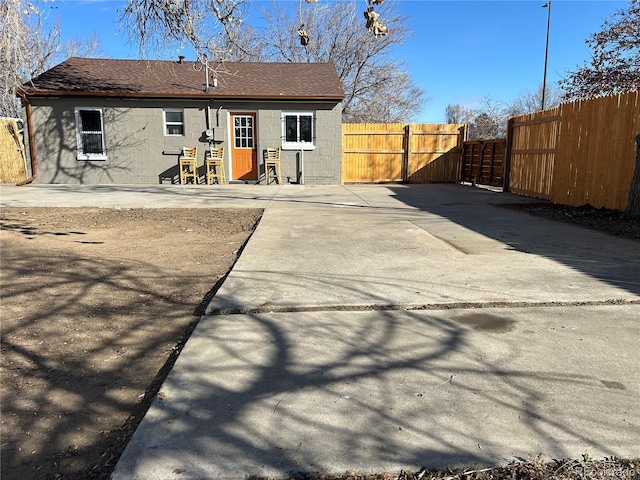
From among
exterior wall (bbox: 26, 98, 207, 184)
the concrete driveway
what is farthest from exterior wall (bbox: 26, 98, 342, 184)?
the concrete driveway

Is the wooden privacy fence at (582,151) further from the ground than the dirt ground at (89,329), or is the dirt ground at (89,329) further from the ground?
the wooden privacy fence at (582,151)

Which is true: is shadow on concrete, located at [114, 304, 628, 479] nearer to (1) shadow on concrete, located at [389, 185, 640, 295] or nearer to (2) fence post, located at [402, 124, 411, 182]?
(1) shadow on concrete, located at [389, 185, 640, 295]

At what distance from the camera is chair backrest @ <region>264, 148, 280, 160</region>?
1598 cm

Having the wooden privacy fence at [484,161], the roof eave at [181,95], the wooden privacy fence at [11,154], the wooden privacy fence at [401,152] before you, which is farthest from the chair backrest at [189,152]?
the wooden privacy fence at [484,161]

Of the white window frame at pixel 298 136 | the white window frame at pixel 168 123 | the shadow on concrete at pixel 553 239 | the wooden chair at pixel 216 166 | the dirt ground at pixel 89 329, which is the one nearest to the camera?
the dirt ground at pixel 89 329

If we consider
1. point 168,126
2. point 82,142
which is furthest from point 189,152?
point 82,142

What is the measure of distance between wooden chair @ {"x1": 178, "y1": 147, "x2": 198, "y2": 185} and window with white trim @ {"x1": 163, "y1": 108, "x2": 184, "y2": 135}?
0.76 m

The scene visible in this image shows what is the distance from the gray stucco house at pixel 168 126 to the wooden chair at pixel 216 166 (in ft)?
0.76

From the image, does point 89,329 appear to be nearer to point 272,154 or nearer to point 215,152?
point 215,152

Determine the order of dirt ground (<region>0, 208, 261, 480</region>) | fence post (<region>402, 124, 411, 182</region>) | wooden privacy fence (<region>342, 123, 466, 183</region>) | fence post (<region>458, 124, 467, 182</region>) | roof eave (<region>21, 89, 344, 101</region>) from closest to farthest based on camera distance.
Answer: dirt ground (<region>0, 208, 261, 480</region>) < roof eave (<region>21, 89, 344, 101</region>) < wooden privacy fence (<region>342, 123, 466, 183</region>) < fence post (<region>402, 124, 411, 182</region>) < fence post (<region>458, 124, 467, 182</region>)

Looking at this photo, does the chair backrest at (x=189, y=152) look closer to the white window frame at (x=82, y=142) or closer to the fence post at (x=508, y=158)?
the white window frame at (x=82, y=142)

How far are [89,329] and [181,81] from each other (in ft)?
48.9

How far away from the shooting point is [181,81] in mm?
16484

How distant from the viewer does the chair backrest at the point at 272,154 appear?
16.0m
